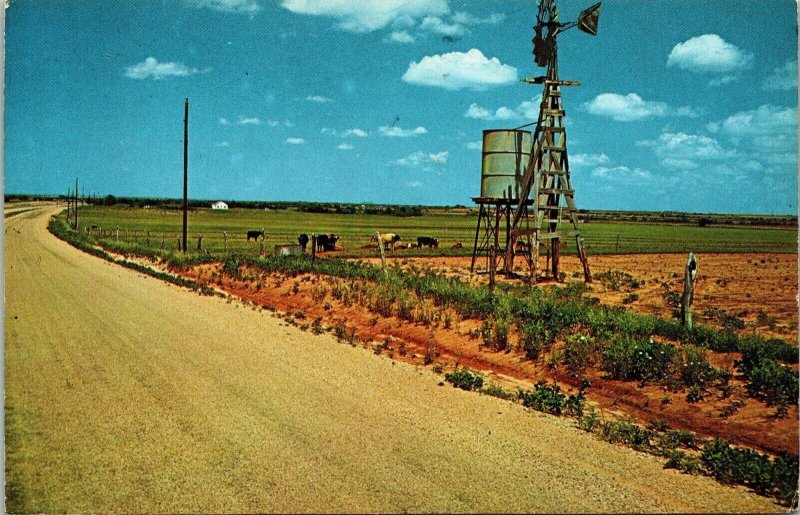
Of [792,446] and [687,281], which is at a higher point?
[687,281]

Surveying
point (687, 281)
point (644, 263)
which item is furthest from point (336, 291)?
point (644, 263)

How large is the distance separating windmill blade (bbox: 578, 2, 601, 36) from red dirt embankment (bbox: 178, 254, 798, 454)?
6.33m

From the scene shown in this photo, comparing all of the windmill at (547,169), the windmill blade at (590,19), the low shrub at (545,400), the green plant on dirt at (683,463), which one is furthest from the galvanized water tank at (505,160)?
the green plant on dirt at (683,463)

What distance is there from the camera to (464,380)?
28.5ft

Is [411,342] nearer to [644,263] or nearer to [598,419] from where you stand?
[598,419]

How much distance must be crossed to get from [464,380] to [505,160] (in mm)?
13039

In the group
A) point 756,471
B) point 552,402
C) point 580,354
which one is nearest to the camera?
point 756,471

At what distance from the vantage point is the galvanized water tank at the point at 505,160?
2061 cm

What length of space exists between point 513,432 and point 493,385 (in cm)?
207

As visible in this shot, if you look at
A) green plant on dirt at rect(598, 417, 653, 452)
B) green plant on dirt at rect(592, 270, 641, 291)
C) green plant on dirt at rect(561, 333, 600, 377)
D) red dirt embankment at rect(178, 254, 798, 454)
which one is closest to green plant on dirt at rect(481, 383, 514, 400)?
red dirt embankment at rect(178, 254, 798, 454)

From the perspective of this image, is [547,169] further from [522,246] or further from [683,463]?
[683,463]

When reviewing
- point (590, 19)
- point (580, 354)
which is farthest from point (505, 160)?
point (580, 354)

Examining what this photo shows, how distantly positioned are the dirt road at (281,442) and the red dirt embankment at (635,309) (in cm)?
139

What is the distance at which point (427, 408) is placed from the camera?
24.2 feet
